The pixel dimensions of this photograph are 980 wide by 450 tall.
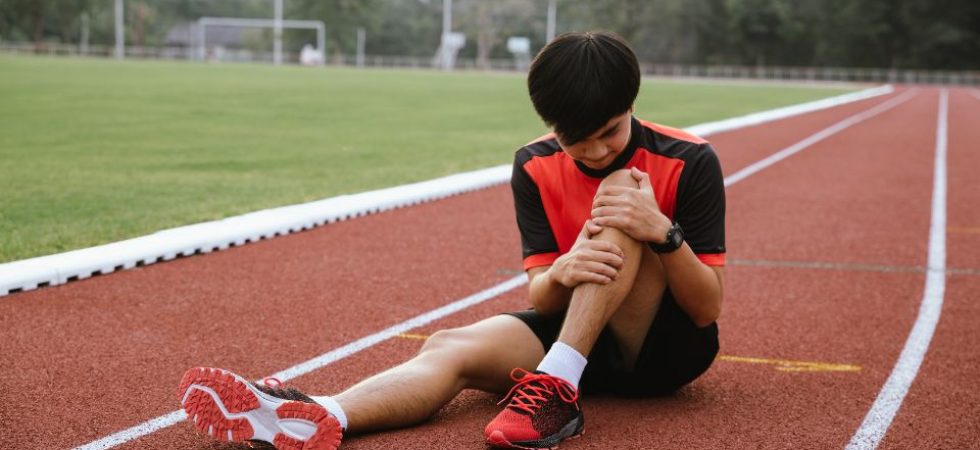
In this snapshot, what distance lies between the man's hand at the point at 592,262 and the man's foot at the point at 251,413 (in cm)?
87

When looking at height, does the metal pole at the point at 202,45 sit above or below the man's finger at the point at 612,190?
below

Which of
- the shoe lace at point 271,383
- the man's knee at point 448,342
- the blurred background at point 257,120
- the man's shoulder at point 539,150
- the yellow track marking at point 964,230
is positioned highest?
the man's shoulder at point 539,150

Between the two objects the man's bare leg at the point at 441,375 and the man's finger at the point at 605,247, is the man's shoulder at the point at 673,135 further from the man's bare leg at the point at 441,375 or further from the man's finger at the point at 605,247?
the man's bare leg at the point at 441,375

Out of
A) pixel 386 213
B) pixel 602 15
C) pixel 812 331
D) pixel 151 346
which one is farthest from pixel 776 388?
pixel 602 15

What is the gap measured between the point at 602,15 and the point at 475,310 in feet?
316

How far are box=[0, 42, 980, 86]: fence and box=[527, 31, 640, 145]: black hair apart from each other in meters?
78.1

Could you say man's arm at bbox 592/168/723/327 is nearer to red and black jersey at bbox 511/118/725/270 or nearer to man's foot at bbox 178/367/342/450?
red and black jersey at bbox 511/118/725/270

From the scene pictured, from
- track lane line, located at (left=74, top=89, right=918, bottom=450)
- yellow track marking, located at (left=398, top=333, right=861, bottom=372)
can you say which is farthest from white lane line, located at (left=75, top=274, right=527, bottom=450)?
yellow track marking, located at (left=398, top=333, right=861, bottom=372)

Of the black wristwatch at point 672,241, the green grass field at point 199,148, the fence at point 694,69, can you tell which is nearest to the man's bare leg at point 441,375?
the black wristwatch at point 672,241

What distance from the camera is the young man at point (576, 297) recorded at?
3.20 metres

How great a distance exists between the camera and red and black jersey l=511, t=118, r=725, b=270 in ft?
11.9

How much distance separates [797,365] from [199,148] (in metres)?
11.0

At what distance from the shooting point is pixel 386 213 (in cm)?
938

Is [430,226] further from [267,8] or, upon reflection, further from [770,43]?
[267,8]
